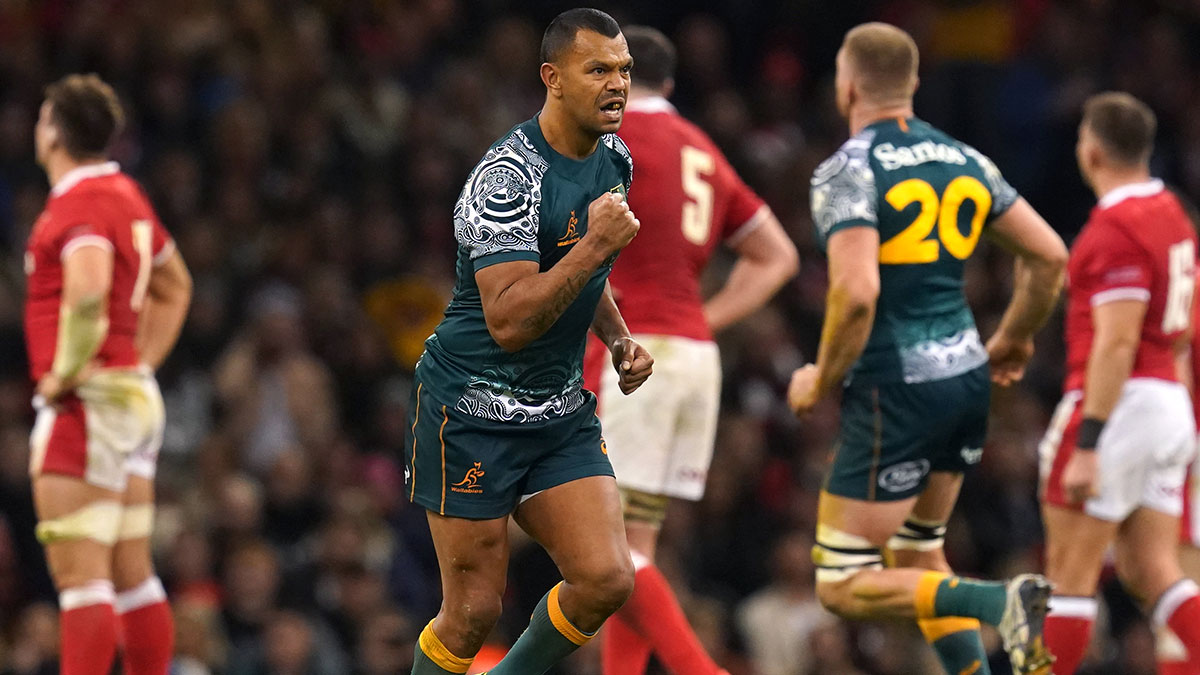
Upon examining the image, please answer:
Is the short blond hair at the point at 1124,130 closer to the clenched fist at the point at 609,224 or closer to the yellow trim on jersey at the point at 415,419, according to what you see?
the clenched fist at the point at 609,224

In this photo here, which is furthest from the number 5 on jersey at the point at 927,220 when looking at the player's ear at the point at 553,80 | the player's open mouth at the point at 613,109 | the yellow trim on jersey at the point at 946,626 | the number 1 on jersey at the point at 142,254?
the number 1 on jersey at the point at 142,254

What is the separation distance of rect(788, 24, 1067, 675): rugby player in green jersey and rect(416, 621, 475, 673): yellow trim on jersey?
63.5 inches

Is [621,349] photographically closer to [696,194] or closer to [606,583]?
[606,583]

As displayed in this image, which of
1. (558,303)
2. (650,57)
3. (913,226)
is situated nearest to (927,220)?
(913,226)

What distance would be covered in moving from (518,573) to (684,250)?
3.63 m

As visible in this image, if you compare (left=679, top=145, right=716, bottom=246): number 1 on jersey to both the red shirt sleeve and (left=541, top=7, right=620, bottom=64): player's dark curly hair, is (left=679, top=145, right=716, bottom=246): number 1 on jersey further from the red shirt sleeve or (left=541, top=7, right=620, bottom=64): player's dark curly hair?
the red shirt sleeve

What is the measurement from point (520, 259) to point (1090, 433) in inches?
120

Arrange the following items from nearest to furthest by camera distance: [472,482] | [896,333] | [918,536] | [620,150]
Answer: [472,482] < [620,150] < [896,333] < [918,536]

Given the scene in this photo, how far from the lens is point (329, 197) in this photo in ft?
37.4

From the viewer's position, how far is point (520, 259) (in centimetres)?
464

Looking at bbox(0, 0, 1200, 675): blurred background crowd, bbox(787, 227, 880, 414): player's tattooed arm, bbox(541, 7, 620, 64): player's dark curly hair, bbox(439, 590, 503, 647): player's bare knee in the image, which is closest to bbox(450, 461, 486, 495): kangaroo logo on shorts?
bbox(439, 590, 503, 647): player's bare knee

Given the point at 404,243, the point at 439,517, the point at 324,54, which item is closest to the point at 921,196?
the point at 439,517

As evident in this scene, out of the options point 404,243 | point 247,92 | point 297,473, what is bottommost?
point 297,473

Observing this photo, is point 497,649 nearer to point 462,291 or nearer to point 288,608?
point 288,608
